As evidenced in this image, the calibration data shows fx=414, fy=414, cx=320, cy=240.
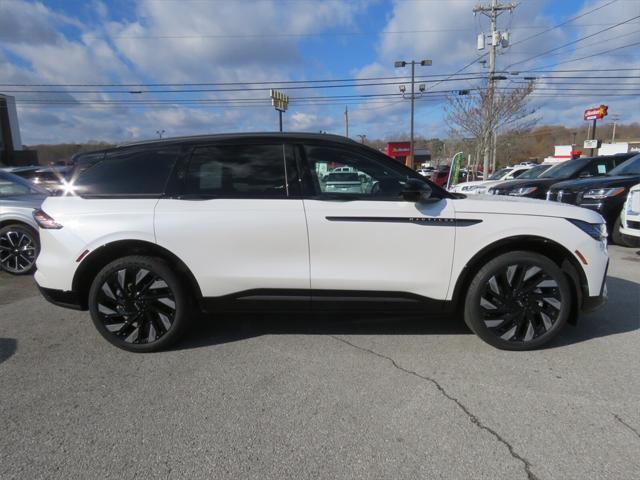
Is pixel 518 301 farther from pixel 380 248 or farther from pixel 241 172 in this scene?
pixel 241 172

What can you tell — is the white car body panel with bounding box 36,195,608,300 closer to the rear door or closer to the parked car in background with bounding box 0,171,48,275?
the rear door

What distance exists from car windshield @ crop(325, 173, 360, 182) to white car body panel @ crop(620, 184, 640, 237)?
214 inches

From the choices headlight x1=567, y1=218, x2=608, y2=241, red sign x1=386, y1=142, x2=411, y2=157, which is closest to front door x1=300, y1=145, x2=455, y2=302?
headlight x1=567, y1=218, x2=608, y2=241

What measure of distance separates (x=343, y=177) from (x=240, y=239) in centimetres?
99

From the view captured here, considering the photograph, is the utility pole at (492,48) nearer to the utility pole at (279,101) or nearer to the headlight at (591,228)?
the utility pole at (279,101)

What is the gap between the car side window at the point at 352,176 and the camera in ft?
11.0

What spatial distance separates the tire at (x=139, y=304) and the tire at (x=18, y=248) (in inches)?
145

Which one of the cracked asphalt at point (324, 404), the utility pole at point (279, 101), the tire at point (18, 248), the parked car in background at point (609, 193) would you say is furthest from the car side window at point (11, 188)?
the utility pole at point (279, 101)

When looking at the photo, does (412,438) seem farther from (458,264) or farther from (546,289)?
(546,289)

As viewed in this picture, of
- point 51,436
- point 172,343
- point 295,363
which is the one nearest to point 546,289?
point 295,363

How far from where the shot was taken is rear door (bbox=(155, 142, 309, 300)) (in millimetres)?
3289

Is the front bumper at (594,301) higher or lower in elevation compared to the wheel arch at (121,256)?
lower

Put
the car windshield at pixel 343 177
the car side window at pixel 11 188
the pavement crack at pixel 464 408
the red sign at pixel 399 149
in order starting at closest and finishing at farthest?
the pavement crack at pixel 464 408 < the car windshield at pixel 343 177 < the car side window at pixel 11 188 < the red sign at pixel 399 149

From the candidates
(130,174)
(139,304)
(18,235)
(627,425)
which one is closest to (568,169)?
(627,425)
